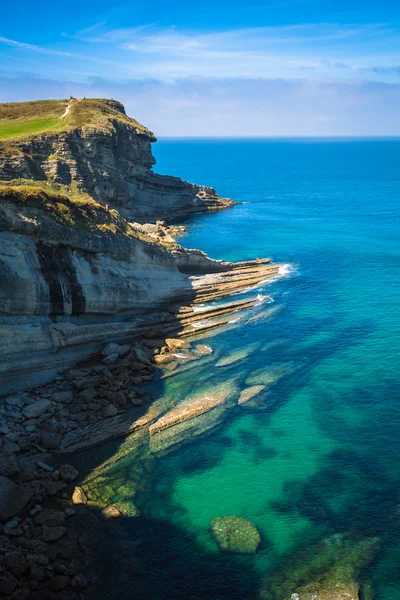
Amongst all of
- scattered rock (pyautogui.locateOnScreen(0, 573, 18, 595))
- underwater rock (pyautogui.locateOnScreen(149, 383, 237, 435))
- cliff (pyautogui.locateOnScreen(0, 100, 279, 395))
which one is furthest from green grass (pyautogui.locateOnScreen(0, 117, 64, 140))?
scattered rock (pyautogui.locateOnScreen(0, 573, 18, 595))

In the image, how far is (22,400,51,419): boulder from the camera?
3400 cm

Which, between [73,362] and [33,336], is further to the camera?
[73,362]

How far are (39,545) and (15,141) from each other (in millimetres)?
58815

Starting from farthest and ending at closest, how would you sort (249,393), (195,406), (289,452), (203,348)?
(203,348)
(249,393)
(195,406)
(289,452)

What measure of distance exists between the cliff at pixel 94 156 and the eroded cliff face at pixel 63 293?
80.2 ft

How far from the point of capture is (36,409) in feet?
113

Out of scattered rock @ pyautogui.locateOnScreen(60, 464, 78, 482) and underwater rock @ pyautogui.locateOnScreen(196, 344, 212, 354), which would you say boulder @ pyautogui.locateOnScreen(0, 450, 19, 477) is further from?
underwater rock @ pyautogui.locateOnScreen(196, 344, 212, 354)

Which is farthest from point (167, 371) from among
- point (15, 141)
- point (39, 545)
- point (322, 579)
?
point (15, 141)

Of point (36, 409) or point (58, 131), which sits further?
point (58, 131)

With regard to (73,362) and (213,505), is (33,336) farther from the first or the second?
(213,505)

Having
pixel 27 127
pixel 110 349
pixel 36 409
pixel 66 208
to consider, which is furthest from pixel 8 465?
pixel 27 127

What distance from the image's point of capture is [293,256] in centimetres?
7594

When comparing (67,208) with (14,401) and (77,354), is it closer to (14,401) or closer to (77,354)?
(77,354)

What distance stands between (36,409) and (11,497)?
8.22 m
